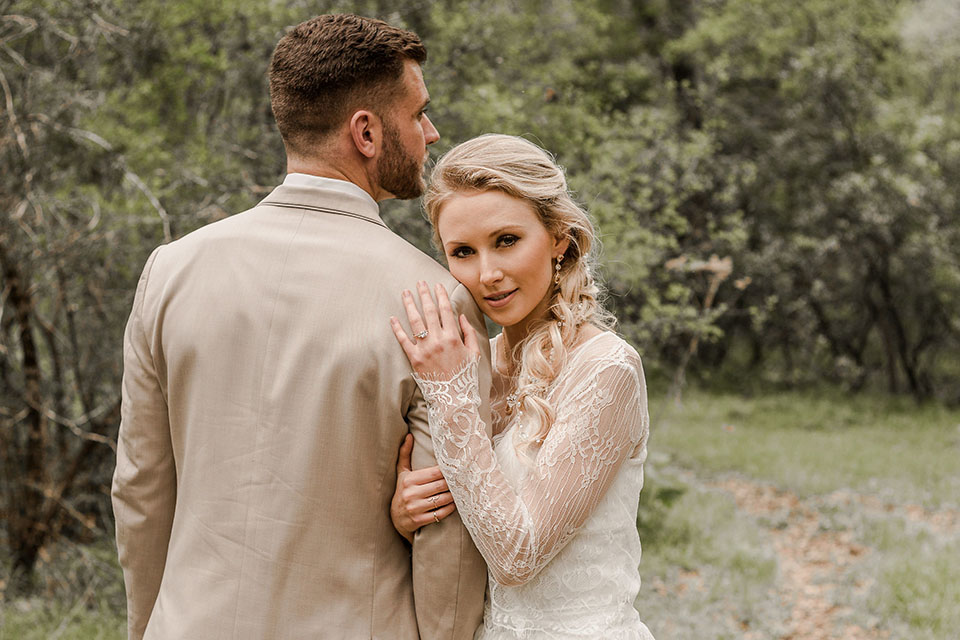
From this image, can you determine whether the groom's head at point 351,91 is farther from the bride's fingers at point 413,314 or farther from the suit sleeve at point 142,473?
the suit sleeve at point 142,473

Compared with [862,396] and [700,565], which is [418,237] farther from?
[862,396]

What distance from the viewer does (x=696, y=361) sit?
659 inches

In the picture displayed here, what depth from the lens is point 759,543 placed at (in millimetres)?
7227

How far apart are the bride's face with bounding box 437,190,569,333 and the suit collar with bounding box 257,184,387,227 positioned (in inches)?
12.5

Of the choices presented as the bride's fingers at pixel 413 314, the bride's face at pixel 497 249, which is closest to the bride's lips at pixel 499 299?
the bride's face at pixel 497 249

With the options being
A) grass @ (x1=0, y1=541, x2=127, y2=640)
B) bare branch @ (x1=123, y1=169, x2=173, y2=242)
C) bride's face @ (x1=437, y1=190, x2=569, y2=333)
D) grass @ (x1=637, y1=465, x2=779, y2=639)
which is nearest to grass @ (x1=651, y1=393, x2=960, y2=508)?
grass @ (x1=637, y1=465, x2=779, y2=639)

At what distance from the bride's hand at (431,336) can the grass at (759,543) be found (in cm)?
387

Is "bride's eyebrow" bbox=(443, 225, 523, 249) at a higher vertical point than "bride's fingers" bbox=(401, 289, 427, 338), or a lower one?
higher

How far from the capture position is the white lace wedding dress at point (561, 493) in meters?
1.94

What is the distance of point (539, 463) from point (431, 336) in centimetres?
42

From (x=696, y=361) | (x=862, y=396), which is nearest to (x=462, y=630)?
(x=862, y=396)

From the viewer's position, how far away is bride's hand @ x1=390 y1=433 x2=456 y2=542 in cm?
190

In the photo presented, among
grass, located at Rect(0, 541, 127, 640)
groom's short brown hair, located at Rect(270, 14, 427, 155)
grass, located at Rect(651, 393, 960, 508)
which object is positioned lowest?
grass, located at Rect(651, 393, 960, 508)

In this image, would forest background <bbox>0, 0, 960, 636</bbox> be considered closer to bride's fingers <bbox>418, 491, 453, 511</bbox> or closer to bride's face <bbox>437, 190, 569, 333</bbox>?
bride's face <bbox>437, 190, 569, 333</bbox>
